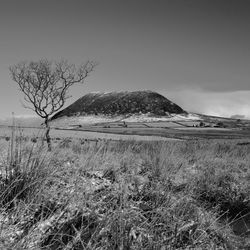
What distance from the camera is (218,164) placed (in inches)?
402

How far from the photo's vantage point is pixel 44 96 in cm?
2728

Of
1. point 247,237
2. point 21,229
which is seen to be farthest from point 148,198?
point 21,229

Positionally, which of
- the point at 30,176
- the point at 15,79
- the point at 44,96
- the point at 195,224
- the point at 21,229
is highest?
the point at 15,79

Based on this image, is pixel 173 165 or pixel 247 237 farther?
pixel 173 165

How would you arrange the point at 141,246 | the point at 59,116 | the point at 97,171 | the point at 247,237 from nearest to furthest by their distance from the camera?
the point at 141,246, the point at 247,237, the point at 97,171, the point at 59,116

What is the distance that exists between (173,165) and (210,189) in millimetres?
1270

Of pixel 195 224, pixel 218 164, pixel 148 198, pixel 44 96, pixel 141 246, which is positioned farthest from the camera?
pixel 44 96

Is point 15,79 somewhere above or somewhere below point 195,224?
above

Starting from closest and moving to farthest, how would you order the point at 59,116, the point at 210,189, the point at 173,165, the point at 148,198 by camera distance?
the point at 148,198 → the point at 210,189 → the point at 173,165 → the point at 59,116

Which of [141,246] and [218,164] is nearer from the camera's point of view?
[141,246]

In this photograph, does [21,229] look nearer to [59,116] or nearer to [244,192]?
[244,192]

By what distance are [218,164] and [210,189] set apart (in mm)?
2752

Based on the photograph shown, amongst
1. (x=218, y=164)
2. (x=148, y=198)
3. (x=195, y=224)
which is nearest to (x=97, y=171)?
(x=148, y=198)

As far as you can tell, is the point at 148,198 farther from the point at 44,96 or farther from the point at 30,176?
the point at 44,96
